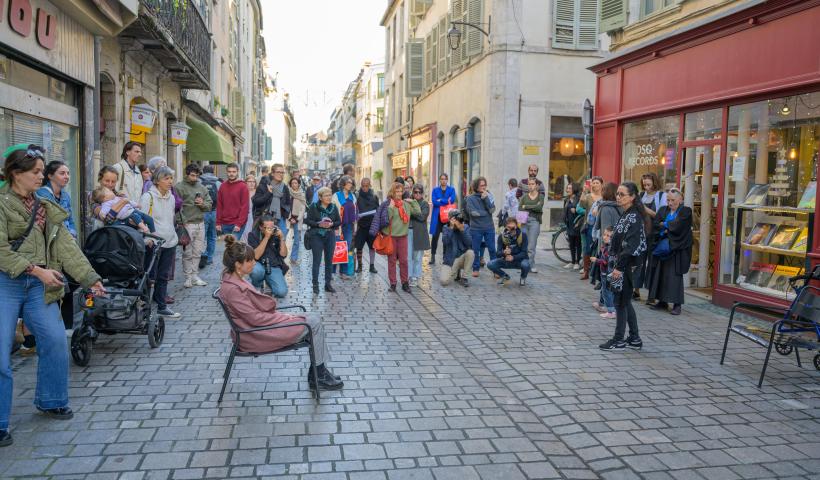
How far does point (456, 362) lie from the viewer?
6402mm

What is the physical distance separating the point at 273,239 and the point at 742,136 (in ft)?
22.0

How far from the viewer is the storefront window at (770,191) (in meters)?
8.47

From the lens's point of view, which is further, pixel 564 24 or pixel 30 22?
pixel 564 24

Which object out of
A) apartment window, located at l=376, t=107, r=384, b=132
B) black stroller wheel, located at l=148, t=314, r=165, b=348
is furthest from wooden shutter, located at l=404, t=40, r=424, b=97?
black stroller wheel, located at l=148, t=314, r=165, b=348

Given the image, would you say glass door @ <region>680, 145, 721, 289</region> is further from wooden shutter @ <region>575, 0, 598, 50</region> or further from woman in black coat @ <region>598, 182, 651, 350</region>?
wooden shutter @ <region>575, 0, 598, 50</region>

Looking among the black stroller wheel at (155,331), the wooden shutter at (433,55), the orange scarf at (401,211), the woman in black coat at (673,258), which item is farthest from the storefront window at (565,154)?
the black stroller wheel at (155,331)

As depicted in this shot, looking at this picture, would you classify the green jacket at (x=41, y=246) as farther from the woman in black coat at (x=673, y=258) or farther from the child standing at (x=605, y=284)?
the woman in black coat at (x=673, y=258)

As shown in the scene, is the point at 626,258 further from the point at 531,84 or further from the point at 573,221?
the point at 531,84

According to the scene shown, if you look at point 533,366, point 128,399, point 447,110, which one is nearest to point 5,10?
point 128,399

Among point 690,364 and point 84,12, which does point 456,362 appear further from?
point 84,12

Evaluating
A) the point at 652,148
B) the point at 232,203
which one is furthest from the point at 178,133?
the point at 652,148

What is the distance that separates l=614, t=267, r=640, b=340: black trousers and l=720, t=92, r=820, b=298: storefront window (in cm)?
283

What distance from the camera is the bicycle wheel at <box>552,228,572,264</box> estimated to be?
13905 mm

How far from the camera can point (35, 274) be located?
430 cm
